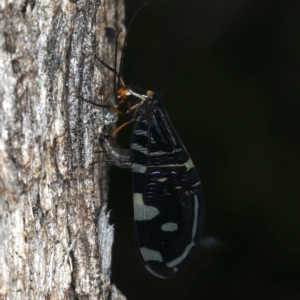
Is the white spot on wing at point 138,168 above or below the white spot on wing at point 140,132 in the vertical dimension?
below

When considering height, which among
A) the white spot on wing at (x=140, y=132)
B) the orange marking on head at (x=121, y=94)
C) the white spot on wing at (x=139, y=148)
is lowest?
the white spot on wing at (x=139, y=148)

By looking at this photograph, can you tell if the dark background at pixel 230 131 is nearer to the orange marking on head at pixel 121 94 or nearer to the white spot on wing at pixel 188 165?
the orange marking on head at pixel 121 94

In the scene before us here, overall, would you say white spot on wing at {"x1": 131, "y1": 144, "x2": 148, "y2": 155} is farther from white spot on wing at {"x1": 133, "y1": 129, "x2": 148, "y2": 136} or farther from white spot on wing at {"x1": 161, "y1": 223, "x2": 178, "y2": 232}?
white spot on wing at {"x1": 161, "y1": 223, "x2": 178, "y2": 232}

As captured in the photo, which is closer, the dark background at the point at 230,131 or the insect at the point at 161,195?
the insect at the point at 161,195

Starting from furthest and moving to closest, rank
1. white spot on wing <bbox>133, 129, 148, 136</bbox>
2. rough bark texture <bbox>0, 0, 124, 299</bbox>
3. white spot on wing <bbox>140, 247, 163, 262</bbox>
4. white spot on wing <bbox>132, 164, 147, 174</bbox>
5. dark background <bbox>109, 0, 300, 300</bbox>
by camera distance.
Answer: dark background <bbox>109, 0, 300, 300</bbox>
white spot on wing <bbox>133, 129, 148, 136</bbox>
white spot on wing <bbox>132, 164, 147, 174</bbox>
white spot on wing <bbox>140, 247, 163, 262</bbox>
rough bark texture <bbox>0, 0, 124, 299</bbox>

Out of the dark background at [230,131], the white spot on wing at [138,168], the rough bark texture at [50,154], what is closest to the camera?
the rough bark texture at [50,154]

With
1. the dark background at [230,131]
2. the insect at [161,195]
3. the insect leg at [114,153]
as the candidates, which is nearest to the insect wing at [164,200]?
the insect at [161,195]

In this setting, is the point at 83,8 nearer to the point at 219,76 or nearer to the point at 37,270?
the point at 37,270

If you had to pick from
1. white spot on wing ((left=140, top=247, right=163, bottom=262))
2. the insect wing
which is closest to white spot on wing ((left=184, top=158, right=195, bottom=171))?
the insect wing
